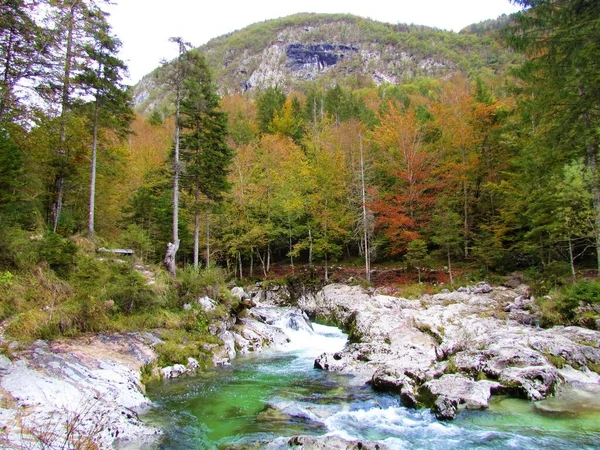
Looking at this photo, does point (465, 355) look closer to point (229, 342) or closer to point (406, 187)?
point (229, 342)

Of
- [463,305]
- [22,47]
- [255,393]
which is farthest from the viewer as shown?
[463,305]

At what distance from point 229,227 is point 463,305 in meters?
17.9

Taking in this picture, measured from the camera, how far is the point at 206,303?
15258 millimetres

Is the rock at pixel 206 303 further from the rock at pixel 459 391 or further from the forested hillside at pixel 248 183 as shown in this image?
the rock at pixel 459 391

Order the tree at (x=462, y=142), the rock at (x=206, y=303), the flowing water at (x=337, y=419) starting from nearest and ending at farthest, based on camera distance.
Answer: the flowing water at (x=337, y=419) → the rock at (x=206, y=303) → the tree at (x=462, y=142)

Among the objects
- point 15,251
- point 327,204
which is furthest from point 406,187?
point 15,251

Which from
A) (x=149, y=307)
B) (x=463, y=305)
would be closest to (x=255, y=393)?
(x=149, y=307)

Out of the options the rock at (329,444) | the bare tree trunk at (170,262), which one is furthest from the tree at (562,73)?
the bare tree trunk at (170,262)

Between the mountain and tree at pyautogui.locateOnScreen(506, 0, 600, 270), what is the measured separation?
88150 millimetres

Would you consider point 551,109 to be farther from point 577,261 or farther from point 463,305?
point 577,261

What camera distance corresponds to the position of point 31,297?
1002 cm

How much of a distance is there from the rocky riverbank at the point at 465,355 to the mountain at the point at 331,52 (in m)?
92.6

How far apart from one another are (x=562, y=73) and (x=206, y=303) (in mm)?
17154

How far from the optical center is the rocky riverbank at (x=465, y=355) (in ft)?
27.1
